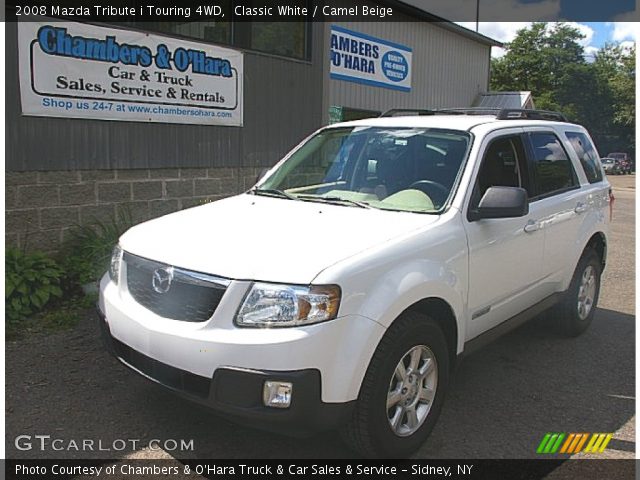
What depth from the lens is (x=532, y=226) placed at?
4461mm

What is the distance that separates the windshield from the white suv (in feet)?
0.04

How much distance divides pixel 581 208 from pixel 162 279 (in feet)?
12.2

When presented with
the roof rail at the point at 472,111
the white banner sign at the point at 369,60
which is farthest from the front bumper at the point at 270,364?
the white banner sign at the point at 369,60

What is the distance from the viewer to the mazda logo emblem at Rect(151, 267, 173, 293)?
3.16 metres

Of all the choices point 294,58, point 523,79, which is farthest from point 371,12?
point 523,79

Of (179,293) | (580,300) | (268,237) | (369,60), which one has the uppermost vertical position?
(369,60)

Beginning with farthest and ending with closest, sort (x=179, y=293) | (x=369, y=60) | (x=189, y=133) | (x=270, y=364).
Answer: (x=369, y=60)
(x=189, y=133)
(x=179, y=293)
(x=270, y=364)

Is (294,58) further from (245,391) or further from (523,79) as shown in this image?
(523,79)

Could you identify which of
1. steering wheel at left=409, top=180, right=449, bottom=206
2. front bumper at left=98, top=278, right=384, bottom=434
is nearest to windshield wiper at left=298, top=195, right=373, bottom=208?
steering wheel at left=409, top=180, right=449, bottom=206

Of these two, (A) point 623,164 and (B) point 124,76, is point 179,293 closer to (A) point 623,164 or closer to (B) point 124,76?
(B) point 124,76

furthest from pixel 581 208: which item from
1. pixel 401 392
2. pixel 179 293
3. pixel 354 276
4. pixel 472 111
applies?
pixel 179 293

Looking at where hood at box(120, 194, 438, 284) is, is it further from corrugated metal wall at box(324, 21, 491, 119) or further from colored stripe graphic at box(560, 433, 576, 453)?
corrugated metal wall at box(324, 21, 491, 119)

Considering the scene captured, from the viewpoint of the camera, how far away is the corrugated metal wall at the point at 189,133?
6.25 m

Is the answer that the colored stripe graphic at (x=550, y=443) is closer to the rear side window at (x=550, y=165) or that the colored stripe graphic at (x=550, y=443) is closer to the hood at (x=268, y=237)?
the hood at (x=268, y=237)
